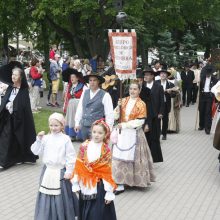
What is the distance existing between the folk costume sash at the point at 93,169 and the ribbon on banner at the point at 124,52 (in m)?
Result: 2.45

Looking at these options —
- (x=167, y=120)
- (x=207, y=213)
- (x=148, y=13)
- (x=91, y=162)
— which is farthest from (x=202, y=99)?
(x=148, y=13)

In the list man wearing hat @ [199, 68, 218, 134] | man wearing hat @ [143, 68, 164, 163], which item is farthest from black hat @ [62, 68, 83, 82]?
man wearing hat @ [199, 68, 218, 134]

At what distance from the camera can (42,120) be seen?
51.0 ft

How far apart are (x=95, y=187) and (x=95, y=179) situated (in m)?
0.09

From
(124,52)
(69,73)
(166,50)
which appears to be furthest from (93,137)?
(166,50)

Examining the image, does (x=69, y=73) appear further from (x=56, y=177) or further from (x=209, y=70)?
(x=56, y=177)

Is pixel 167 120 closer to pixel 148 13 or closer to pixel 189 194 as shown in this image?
pixel 189 194

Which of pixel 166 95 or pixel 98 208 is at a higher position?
pixel 166 95

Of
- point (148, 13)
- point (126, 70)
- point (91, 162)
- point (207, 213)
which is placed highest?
point (148, 13)

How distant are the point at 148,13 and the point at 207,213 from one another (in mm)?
19718

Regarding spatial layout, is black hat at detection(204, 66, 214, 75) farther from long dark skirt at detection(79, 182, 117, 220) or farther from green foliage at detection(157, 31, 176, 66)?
green foliage at detection(157, 31, 176, 66)

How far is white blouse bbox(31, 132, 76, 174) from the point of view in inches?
229

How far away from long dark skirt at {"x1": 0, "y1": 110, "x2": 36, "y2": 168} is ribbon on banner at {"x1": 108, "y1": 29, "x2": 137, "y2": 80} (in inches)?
108

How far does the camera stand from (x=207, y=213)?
706cm
